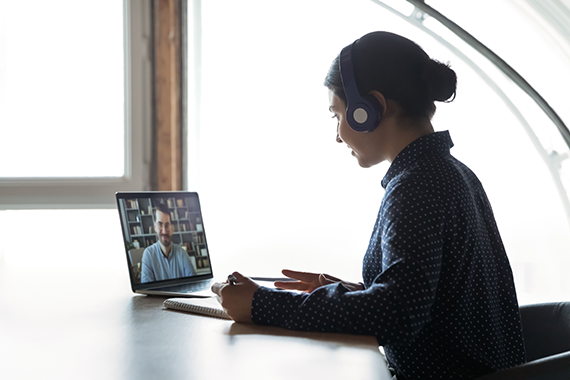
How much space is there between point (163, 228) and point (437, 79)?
871 mm

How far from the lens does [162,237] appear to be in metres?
1.32

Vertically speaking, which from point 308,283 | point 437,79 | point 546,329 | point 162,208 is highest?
point 437,79

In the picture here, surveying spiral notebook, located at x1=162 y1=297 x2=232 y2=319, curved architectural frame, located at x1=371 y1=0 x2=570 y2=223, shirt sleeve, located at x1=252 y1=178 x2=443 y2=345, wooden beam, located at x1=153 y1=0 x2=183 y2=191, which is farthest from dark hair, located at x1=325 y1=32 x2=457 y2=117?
wooden beam, located at x1=153 y1=0 x2=183 y2=191

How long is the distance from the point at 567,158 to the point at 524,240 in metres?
0.47

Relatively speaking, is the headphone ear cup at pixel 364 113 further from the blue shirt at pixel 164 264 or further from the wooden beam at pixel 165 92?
the wooden beam at pixel 165 92

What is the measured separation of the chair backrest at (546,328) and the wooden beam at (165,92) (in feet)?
5.09

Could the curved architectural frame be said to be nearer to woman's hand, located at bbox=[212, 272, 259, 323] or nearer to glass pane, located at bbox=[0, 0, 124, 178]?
glass pane, located at bbox=[0, 0, 124, 178]

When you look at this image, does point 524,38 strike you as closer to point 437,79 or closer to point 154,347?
point 437,79

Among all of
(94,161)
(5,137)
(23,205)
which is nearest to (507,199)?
(94,161)

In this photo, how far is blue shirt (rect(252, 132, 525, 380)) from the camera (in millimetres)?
742

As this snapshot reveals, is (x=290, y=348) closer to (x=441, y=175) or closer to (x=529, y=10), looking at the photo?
(x=441, y=175)

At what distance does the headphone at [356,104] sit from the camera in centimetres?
98

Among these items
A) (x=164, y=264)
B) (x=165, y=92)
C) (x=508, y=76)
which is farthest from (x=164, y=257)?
(x=508, y=76)

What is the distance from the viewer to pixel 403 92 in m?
0.98
